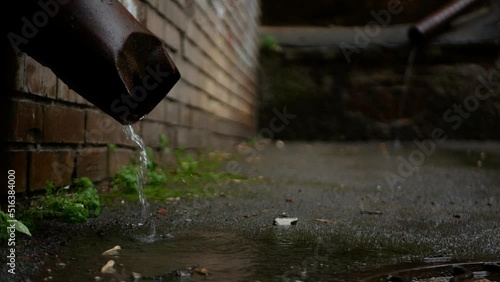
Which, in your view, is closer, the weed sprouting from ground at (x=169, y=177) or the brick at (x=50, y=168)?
the brick at (x=50, y=168)

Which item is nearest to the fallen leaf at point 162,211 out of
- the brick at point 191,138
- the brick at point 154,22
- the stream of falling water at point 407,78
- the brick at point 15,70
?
the brick at point 15,70

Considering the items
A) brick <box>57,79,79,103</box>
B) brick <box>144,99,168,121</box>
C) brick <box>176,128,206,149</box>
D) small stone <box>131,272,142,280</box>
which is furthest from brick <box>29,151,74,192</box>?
brick <box>176,128,206,149</box>

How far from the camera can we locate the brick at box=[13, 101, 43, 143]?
1.92 meters

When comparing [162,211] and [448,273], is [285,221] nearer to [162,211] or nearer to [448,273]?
[162,211]

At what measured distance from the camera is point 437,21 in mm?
7121

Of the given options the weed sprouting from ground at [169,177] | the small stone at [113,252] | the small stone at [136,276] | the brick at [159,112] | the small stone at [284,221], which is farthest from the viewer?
the brick at [159,112]

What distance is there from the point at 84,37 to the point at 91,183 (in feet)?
3.24

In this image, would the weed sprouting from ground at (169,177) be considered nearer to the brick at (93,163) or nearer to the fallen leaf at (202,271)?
the brick at (93,163)

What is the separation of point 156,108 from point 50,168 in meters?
1.34

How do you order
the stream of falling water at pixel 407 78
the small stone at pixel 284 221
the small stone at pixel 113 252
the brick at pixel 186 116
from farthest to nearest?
the stream of falling water at pixel 407 78, the brick at pixel 186 116, the small stone at pixel 284 221, the small stone at pixel 113 252

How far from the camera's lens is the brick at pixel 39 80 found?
1986mm

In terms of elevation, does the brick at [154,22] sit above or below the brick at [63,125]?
above

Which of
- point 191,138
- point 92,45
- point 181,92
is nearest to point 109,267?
point 92,45

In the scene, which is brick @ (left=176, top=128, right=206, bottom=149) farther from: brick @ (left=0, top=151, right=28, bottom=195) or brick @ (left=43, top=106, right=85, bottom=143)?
brick @ (left=0, top=151, right=28, bottom=195)
